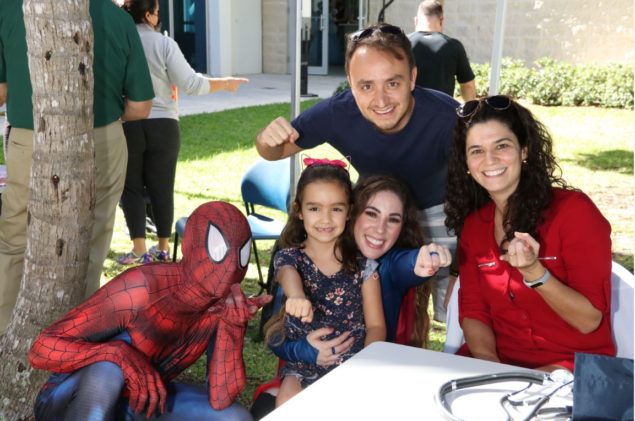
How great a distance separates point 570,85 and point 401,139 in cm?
1184

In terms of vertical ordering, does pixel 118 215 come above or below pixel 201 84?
below

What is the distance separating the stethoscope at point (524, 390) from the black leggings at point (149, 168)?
3534 millimetres

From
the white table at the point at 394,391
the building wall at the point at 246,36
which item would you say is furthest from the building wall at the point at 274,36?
the white table at the point at 394,391

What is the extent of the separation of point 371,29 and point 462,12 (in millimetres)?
14605

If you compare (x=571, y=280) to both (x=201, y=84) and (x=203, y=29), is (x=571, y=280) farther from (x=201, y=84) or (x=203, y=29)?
(x=203, y=29)

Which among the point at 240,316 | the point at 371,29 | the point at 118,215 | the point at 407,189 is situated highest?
the point at 371,29

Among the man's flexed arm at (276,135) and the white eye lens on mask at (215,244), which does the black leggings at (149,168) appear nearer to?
the man's flexed arm at (276,135)

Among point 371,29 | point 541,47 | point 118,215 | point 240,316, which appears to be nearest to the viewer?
point 240,316

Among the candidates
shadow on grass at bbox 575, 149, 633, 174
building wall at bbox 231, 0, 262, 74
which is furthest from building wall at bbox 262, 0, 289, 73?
shadow on grass at bbox 575, 149, 633, 174

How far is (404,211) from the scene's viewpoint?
2.65m

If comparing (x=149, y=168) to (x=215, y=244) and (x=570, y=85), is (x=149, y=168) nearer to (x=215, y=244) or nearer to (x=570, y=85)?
(x=215, y=244)

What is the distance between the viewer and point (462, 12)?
54.3ft

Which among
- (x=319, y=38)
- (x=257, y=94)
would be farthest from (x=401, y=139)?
(x=319, y=38)

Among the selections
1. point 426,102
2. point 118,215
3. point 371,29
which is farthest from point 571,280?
point 118,215
